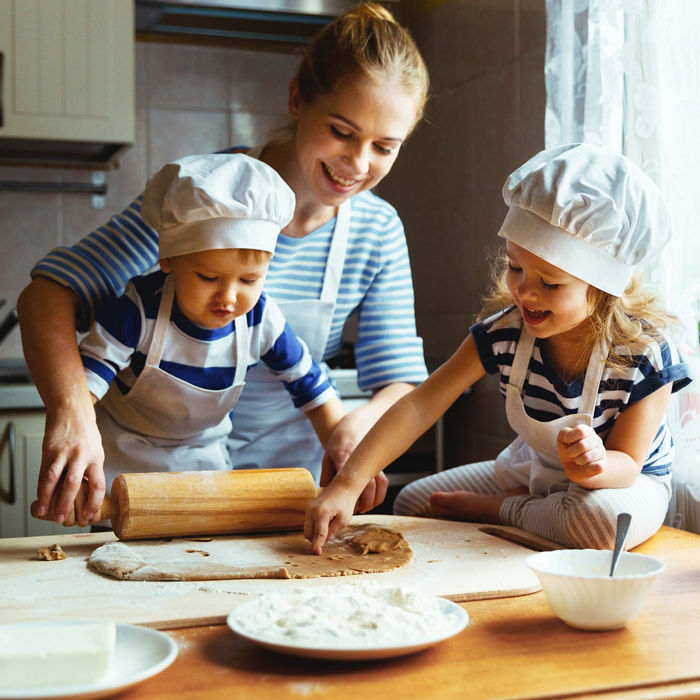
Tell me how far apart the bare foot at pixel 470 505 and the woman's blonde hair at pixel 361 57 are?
0.64 meters

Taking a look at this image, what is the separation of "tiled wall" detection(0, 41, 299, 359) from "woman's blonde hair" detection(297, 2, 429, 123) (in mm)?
1255

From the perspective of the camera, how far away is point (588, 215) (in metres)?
1.12

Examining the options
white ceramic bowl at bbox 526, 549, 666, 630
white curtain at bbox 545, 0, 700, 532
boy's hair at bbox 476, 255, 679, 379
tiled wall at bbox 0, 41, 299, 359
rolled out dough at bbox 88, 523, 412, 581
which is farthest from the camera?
tiled wall at bbox 0, 41, 299, 359

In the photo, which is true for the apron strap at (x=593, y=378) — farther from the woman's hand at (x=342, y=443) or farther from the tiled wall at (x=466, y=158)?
the tiled wall at (x=466, y=158)

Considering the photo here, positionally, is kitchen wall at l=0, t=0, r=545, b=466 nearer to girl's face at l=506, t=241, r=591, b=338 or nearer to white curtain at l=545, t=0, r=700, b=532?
white curtain at l=545, t=0, r=700, b=532

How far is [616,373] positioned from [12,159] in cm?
191

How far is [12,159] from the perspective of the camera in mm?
2469

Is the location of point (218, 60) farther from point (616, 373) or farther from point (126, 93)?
point (616, 373)

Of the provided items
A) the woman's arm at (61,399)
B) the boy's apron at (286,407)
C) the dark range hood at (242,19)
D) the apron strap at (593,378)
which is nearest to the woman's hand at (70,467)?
the woman's arm at (61,399)

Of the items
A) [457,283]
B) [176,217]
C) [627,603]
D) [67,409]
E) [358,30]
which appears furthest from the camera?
[457,283]

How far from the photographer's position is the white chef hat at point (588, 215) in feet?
3.66

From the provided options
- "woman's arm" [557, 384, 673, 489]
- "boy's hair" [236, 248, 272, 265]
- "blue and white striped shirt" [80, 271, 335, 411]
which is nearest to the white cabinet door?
"blue and white striped shirt" [80, 271, 335, 411]

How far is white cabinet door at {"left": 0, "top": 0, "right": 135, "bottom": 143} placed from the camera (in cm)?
224

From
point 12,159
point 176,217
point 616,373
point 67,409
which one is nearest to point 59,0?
point 12,159
